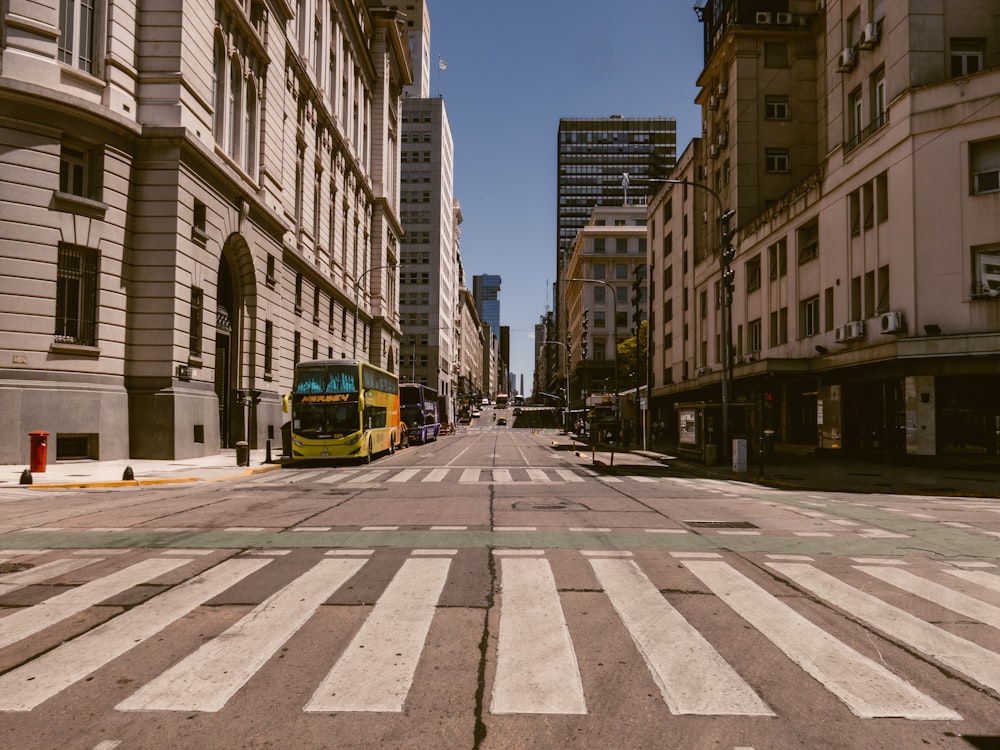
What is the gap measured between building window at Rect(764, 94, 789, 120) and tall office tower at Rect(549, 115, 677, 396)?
116 meters

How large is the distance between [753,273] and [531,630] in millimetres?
37846

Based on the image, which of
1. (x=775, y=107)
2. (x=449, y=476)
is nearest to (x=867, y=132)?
(x=775, y=107)

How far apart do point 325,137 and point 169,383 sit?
3084cm

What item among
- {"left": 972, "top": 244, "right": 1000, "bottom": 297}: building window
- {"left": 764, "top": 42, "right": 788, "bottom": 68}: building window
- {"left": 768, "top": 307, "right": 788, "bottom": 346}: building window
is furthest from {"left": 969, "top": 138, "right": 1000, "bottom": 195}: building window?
{"left": 764, "top": 42, "right": 788, "bottom": 68}: building window

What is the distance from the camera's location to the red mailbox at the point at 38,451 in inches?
777

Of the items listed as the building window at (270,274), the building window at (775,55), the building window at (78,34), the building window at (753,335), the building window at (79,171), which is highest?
the building window at (775,55)

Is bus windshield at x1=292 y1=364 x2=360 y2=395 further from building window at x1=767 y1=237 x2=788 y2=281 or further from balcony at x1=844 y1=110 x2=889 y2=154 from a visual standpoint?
building window at x1=767 y1=237 x2=788 y2=281

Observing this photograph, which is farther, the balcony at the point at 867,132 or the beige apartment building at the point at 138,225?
the balcony at the point at 867,132

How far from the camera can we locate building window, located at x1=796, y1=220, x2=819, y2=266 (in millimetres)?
32438

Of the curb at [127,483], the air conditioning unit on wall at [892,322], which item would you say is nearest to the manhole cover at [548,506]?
the curb at [127,483]

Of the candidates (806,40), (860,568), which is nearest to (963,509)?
(860,568)

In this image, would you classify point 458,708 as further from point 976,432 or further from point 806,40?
point 806,40

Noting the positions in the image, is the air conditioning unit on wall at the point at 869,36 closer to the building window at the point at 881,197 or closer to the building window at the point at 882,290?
the building window at the point at 881,197

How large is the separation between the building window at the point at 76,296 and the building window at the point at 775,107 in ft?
110
